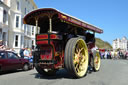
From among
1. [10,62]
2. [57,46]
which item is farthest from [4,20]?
[57,46]

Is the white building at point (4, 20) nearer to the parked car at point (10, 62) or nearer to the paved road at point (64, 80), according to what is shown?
the parked car at point (10, 62)

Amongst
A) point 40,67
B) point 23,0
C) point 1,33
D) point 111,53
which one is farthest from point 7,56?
point 111,53

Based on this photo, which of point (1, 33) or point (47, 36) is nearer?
point (47, 36)

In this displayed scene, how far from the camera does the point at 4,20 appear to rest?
2269 cm

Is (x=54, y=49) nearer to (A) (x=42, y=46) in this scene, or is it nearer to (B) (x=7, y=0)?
(A) (x=42, y=46)

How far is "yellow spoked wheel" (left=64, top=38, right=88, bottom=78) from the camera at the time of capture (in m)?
6.95

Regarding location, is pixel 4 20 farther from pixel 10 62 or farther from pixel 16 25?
pixel 10 62

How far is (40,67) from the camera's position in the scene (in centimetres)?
792

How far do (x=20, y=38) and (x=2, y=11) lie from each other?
18.6ft

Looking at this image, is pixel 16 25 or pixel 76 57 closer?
pixel 76 57

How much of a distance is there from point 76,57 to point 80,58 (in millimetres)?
456

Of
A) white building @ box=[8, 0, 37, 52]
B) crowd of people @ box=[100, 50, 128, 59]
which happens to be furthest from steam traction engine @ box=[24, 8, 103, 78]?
crowd of people @ box=[100, 50, 128, 59]

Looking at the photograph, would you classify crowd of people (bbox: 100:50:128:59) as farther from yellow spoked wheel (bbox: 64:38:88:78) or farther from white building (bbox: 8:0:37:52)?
yellow spoked wheel (bbox: 64:38:88:78)

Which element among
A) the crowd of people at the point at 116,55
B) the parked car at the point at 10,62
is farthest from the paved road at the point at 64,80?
the crowd of people at the point at 116,55
